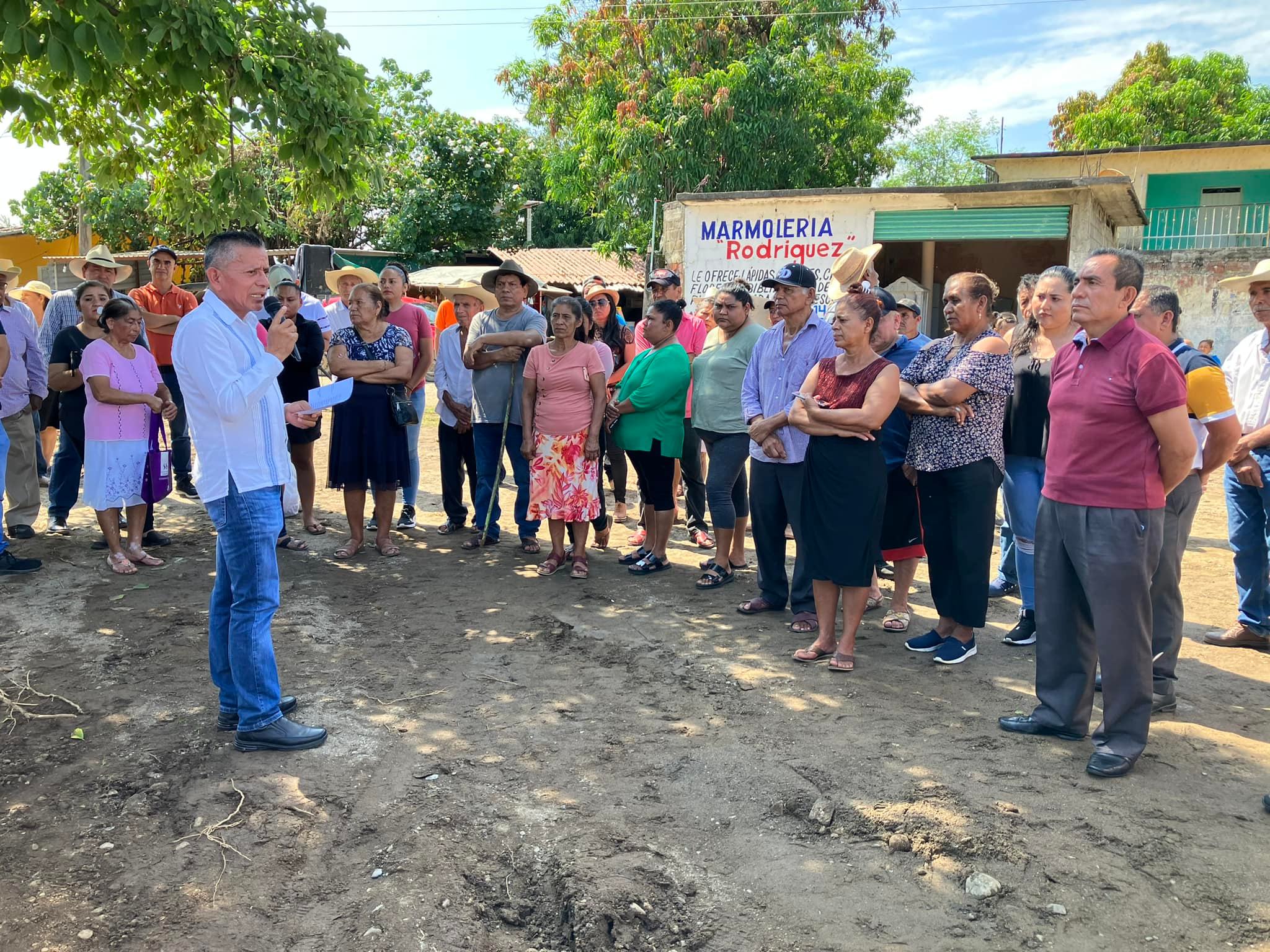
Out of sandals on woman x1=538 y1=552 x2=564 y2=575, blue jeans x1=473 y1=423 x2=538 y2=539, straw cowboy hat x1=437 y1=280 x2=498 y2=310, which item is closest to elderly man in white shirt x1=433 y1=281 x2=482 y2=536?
straw cowboy hat x1=437 y1=280 x2=498 y2=310

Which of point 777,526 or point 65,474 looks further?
point 65,474

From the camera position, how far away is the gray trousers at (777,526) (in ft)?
17.3

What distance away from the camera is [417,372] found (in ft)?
23.8

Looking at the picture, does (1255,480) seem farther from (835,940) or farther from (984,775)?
(835,940)

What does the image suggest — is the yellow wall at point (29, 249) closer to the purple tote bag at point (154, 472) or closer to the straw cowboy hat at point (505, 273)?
the purple tote bag at point (154, 472)

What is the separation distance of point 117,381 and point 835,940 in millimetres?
5544

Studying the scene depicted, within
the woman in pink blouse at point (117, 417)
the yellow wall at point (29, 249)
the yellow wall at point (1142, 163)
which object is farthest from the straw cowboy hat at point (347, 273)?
the yellow wall at point (29, 249)

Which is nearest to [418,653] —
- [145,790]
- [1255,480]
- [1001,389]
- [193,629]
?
[193,629]

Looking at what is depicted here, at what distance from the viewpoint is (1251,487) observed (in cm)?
519

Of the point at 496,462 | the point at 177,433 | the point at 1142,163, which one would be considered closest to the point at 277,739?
the point at 496,462

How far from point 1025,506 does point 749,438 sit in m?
1.64

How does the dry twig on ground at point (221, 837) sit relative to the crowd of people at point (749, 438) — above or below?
below

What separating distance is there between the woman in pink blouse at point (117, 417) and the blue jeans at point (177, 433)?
4.80 ft

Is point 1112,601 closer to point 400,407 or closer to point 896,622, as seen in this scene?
point 896,622
